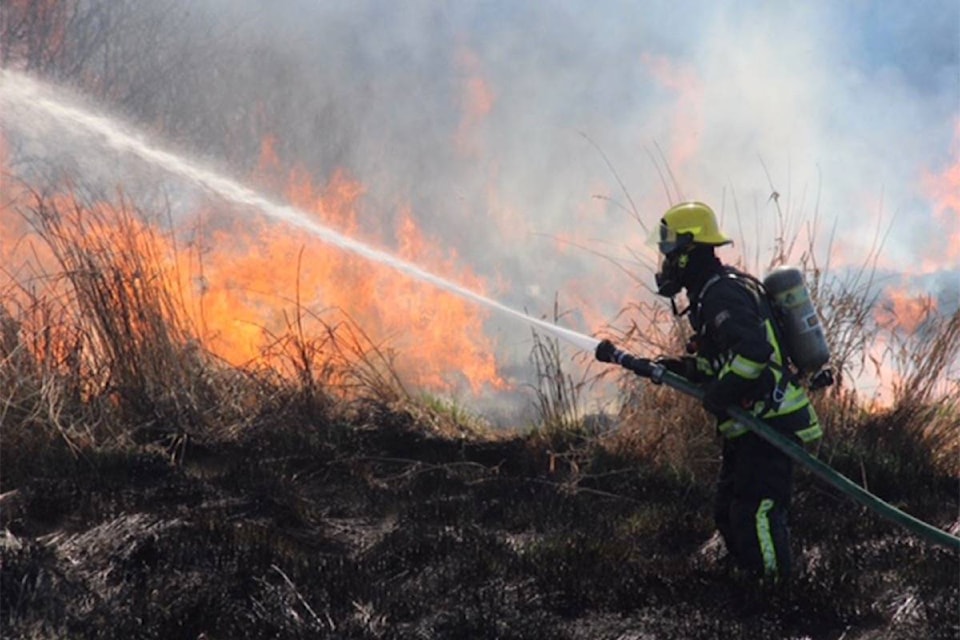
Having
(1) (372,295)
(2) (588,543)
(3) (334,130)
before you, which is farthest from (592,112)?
(2) (588,543)

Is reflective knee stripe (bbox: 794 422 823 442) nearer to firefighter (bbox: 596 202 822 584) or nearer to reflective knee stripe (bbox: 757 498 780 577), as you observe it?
firefighter (bbox: 596 202 822 584)

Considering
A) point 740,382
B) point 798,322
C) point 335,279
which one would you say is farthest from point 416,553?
point 335,279

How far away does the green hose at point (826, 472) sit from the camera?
12.4ft

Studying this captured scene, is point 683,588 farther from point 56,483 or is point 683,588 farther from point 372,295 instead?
point 372,295

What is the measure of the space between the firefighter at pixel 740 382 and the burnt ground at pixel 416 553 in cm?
21

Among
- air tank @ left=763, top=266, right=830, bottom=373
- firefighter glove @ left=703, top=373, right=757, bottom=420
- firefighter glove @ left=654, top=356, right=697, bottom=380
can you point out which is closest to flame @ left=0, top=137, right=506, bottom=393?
firefighter glove @ left=654, top=356, right=697, bottom=380

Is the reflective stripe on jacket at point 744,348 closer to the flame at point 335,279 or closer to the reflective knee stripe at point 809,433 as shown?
the reflective knee stripe at point 809,433

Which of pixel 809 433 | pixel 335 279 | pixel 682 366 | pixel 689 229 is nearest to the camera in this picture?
pixel 809 433

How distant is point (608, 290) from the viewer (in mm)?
17656

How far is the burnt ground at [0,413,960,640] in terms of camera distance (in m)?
3.68

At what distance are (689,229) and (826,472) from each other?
4.05ft

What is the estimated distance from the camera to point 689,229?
14.5 ft

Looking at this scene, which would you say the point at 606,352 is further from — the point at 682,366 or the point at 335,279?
the point at 335,279

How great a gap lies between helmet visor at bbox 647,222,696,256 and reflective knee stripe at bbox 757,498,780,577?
4.08 ft
